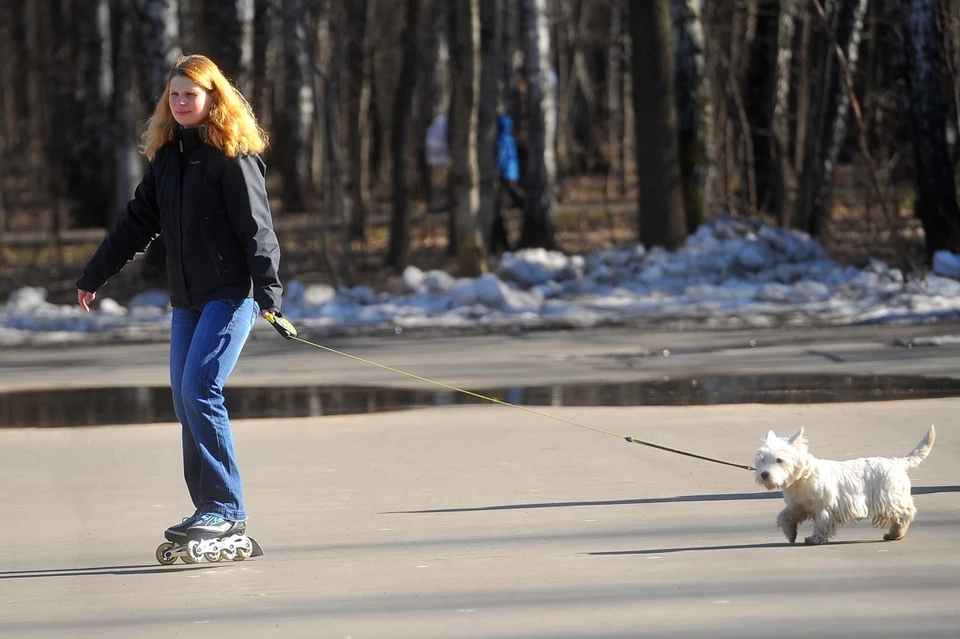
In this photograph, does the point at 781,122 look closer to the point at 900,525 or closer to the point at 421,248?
the point at 421,248

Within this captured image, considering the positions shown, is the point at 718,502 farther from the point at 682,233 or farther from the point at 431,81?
the point at 431,81

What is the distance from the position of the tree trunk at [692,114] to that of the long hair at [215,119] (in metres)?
13.6

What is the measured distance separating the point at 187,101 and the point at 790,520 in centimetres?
294

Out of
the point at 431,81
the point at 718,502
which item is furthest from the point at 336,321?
the point at 431,81

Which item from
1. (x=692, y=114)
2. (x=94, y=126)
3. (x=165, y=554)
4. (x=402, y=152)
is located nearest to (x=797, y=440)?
(x=165, y=554)

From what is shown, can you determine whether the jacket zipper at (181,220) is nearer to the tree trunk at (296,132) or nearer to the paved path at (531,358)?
the paved path at (531,358)

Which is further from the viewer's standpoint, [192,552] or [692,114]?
[692,114]

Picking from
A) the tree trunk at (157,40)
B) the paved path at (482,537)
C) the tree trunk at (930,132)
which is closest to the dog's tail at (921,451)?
the paved path at (482,537)

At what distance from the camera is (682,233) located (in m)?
18.8

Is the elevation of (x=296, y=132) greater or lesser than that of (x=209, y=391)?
greater

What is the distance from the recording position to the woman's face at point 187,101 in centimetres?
611

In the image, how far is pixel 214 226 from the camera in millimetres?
6102

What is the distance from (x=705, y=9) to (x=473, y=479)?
60.5 feet

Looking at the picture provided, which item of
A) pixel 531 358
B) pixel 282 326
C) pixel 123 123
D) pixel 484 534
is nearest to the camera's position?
pixel 282 326
